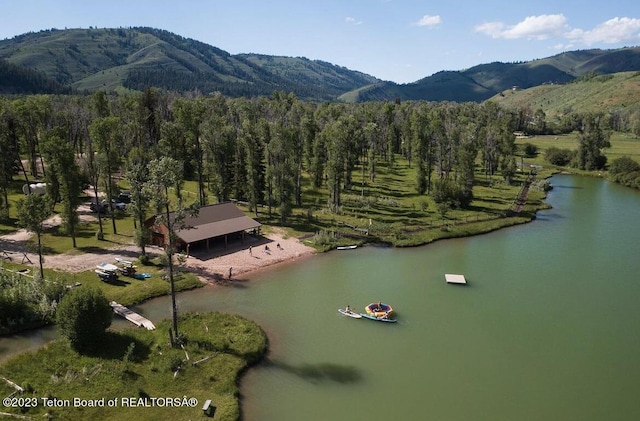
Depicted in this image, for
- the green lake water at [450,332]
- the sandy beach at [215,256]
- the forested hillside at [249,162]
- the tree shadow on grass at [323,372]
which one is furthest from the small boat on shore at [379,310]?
the forested hillside at [249,162]

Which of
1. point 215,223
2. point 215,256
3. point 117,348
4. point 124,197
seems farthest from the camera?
point 124,197

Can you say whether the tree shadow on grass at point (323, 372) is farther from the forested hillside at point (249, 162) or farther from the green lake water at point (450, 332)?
the forested hillside at point (249, 162)

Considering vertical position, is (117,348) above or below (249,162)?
below

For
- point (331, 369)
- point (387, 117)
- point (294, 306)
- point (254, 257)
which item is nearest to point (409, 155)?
point (387, 117)

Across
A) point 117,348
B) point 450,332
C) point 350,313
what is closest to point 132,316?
point 117,348

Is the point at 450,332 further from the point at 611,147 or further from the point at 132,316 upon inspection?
the point at 611,147
